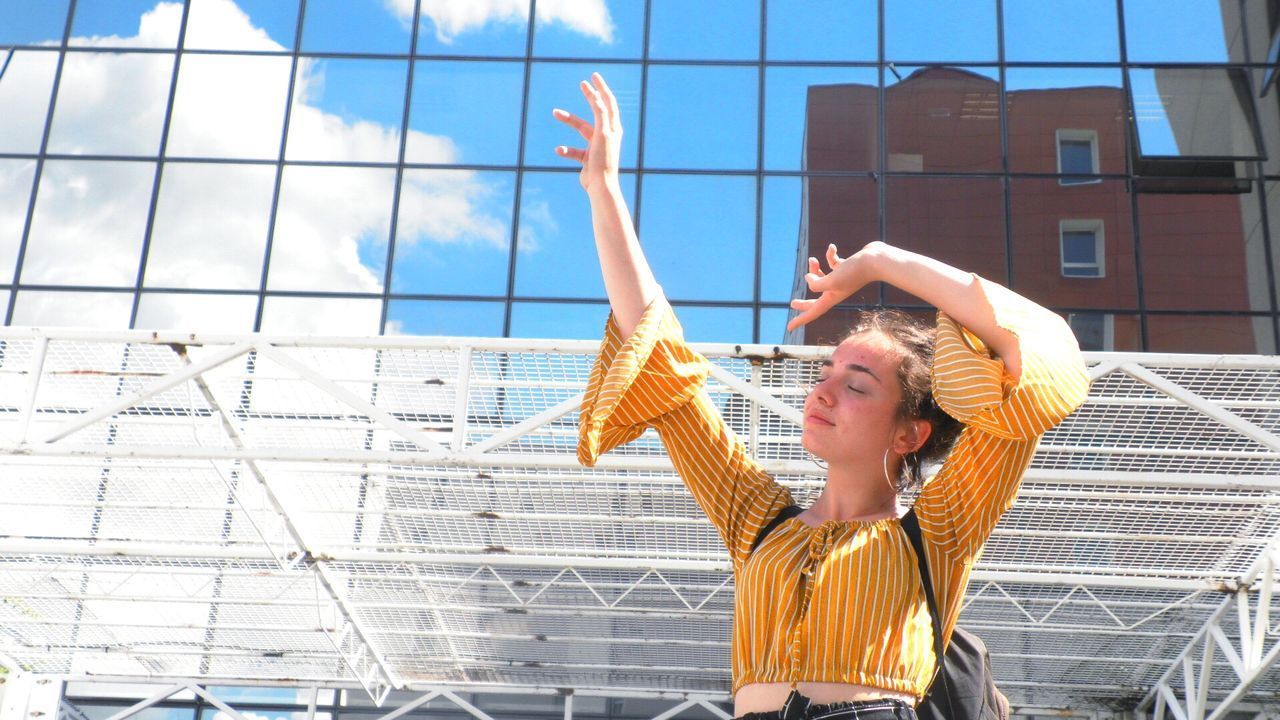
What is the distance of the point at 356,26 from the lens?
49.0 ft

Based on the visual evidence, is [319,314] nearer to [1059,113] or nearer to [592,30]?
[592,30]

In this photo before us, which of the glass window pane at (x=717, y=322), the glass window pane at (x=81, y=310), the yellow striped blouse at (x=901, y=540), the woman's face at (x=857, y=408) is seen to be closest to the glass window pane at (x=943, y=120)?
the glass window pane at (x=717, y=322)

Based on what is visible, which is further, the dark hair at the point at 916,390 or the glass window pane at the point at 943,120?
the glass window pane at the point at 943,120

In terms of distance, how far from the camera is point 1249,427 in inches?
308

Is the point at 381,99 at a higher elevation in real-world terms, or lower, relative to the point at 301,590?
higher

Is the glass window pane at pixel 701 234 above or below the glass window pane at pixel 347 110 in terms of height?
below

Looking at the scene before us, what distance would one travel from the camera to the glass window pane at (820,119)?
1419 cm

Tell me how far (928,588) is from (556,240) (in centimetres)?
1222

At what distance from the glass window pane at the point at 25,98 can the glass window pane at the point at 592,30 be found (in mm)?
5363

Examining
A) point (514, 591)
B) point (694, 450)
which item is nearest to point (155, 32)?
point (514, 591)

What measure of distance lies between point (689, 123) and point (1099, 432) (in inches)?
Answer: 259

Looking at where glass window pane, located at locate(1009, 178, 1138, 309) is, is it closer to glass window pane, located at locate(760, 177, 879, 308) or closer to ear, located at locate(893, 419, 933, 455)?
glass window pane, located at locate(760, 177, 879, 308)

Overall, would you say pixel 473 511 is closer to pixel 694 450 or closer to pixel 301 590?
pixel 301 590

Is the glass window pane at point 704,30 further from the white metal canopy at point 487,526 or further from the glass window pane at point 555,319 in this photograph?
the white metal canopy at point 487,526
